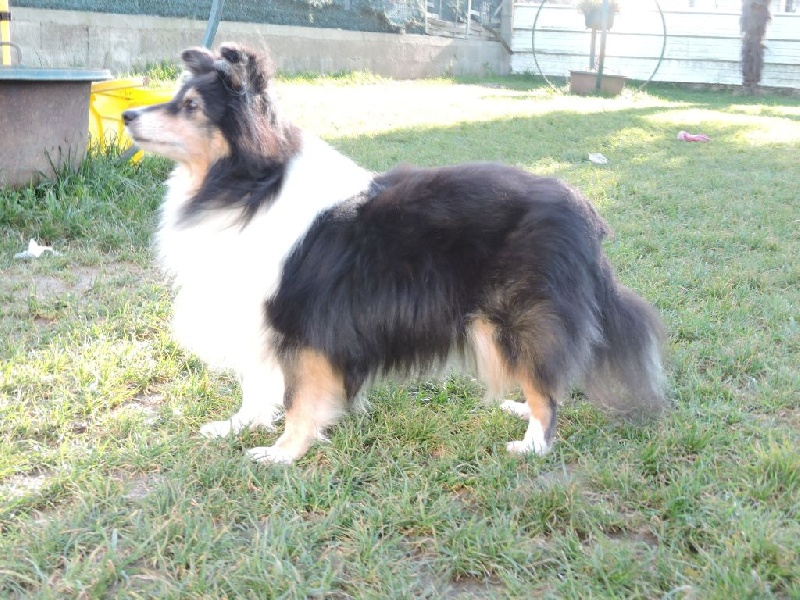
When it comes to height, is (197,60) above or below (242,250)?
above

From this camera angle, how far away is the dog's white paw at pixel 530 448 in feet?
9.16

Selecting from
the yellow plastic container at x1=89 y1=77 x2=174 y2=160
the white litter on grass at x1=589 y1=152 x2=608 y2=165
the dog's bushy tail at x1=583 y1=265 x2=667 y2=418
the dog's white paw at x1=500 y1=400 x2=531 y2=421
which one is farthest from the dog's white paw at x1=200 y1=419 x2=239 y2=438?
the white litter on grass at x1=589 y1=152 x2=608 y2=165

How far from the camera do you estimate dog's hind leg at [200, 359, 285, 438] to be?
289 cm

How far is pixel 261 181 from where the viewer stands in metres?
2.75

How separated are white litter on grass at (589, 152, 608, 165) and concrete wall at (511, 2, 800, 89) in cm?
1102

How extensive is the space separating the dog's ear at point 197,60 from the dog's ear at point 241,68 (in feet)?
0.22

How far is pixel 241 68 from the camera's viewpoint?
264cm

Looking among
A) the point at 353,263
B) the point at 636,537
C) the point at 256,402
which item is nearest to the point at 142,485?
the point at 256,402

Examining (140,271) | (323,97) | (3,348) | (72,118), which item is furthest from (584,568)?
(323,97)

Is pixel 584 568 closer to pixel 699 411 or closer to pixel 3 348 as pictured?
pixel 699 411

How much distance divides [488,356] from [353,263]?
62 cm

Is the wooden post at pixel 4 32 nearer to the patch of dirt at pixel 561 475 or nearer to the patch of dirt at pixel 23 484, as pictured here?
the patch of dirt at pixel 23 484

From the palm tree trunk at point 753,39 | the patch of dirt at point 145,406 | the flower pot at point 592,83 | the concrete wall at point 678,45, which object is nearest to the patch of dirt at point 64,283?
the patch of dirt at point 145,406

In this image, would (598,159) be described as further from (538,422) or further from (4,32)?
(538,422)
